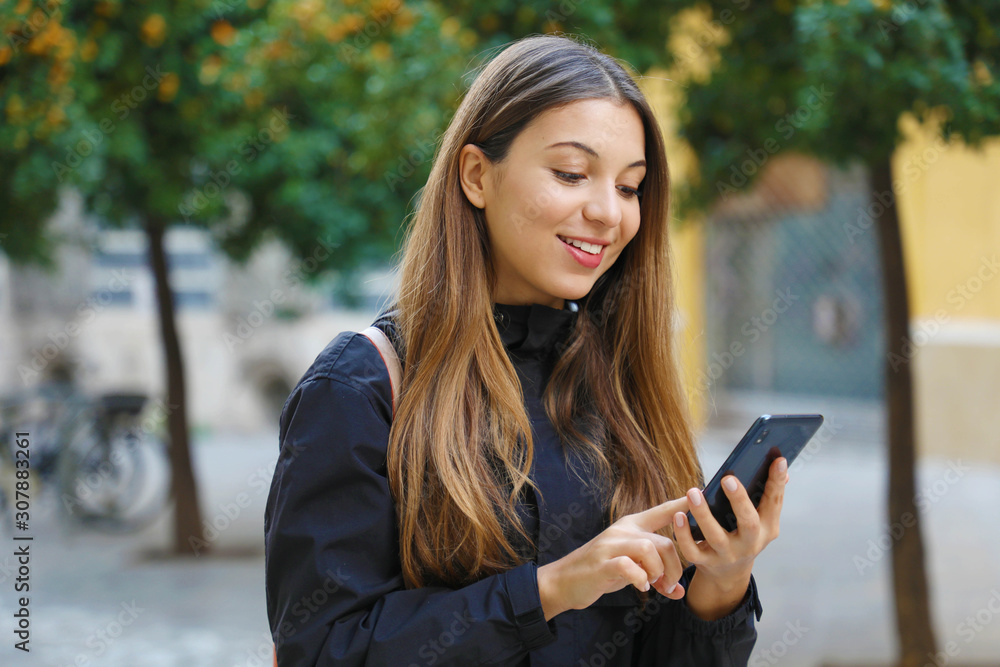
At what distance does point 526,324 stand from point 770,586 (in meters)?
4.24

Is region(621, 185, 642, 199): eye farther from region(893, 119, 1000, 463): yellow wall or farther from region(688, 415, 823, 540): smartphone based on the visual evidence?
region(893, 119, 1000, 463): yellow wall

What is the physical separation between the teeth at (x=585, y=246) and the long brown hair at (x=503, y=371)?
153 mm

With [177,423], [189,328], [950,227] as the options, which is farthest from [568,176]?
[189,328]

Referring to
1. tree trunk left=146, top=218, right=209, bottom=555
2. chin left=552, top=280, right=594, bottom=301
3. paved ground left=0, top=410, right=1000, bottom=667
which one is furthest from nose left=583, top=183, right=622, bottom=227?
tree trunk left=146, top=218, right=209, bottom=555

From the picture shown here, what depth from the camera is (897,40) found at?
2971 mm

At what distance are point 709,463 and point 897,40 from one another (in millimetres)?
6150

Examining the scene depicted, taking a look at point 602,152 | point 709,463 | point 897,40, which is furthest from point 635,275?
point 709,463

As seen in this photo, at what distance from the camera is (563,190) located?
1.44 m

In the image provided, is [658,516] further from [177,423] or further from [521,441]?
[177,423]

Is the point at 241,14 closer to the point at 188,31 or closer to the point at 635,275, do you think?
the point at 188,31

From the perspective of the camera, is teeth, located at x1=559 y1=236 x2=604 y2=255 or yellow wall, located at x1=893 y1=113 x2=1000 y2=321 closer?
teeth, located at x1=559 y1=236 x2=604 y2=255

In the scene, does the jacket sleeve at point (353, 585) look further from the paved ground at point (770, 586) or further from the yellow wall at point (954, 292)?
the yellow wall at point (954, 292)

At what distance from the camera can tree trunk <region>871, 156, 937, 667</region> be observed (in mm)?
3816

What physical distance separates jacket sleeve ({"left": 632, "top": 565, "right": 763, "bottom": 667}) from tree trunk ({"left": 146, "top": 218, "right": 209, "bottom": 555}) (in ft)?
15.5
